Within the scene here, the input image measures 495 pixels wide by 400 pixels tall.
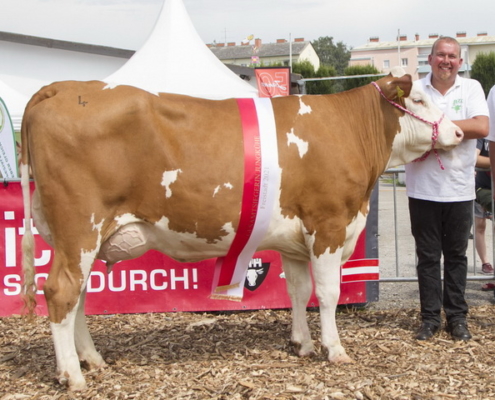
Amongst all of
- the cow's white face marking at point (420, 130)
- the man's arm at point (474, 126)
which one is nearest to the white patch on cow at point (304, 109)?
the cow's white face marking at point (420, 130)

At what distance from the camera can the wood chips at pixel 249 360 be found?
4.07 meters

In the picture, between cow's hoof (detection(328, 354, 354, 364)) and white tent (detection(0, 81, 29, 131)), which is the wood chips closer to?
cow's hoof (detection(328, 354, 354, 364))

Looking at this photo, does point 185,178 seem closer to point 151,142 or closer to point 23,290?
point 151,142

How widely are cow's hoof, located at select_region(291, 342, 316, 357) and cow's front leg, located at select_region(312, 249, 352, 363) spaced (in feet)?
0.68

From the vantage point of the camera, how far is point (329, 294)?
14.5ft

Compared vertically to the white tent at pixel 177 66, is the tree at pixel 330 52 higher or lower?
higher

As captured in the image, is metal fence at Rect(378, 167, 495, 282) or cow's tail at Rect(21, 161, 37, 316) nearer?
cow's tail at Rect(21, 161, 37, 316)

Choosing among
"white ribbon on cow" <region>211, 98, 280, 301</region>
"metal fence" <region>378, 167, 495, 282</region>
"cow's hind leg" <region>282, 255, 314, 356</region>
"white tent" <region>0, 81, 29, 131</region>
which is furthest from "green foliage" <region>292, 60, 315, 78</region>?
"white ribbon on cow" <region>211, 98, 280, 301</region>

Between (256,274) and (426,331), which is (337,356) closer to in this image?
(426,331)

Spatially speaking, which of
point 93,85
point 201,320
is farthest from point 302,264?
point 93,85

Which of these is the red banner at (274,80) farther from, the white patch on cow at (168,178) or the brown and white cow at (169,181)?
the white patch on cow at (168,178)

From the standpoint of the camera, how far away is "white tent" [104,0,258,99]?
1065 cm

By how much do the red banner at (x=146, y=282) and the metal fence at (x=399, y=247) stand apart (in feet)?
3.41

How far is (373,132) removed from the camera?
15.0 ft
